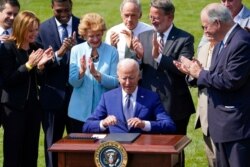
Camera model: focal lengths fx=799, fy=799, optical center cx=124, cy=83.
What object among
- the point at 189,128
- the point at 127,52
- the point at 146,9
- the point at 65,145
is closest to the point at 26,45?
the point at 127,52

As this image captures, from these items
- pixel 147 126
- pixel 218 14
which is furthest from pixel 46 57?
pixel 218 14

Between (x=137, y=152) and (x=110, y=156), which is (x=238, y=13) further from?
(x=110, y=156)

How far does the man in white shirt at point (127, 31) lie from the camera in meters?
9.05

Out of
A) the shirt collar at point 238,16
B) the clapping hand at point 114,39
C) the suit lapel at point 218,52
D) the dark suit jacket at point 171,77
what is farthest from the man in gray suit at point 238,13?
the suit lapel at point 218,52

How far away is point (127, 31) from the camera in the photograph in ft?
29.6

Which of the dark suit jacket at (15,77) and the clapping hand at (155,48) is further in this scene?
the dark suit jacket at (15,77)

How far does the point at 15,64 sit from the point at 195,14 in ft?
41.7

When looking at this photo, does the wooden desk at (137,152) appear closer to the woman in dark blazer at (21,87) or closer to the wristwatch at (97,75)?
the wristwatch at (97,75)

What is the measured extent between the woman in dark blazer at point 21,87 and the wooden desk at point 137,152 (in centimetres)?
152

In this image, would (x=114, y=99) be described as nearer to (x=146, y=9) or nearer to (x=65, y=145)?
(x=65, y=145)

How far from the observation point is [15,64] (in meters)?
8.90

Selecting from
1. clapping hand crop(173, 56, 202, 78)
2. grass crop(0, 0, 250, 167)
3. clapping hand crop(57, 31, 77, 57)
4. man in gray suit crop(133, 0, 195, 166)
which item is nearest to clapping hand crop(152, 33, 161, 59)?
man in gray suit crop(133, 0, 195, 166)

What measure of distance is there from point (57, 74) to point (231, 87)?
8.06 feet

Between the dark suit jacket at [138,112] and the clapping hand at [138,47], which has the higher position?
the clapping hand at [138,47]
